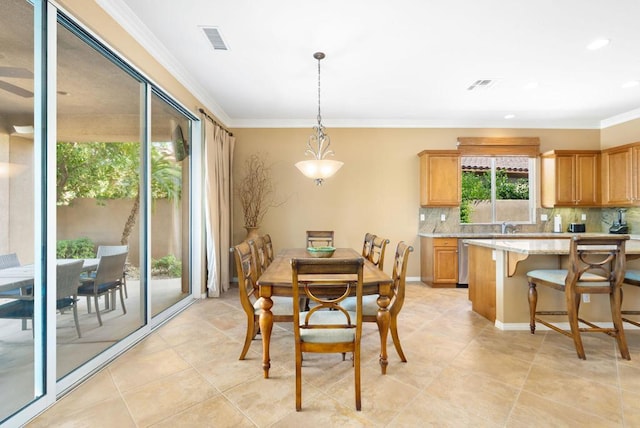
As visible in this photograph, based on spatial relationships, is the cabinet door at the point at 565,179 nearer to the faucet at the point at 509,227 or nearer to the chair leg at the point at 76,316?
the faucet at the point at 509,227

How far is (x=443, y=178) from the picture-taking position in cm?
478

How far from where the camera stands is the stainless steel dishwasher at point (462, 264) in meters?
4.52

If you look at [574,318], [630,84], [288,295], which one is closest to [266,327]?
[288,295]

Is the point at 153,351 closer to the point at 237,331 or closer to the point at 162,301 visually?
the point at 237,331

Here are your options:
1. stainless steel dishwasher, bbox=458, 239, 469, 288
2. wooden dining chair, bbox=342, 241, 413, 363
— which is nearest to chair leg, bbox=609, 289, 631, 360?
wooden dining chair, bbox=342, 241, 413, 363

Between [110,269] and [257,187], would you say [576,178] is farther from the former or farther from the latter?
[110,269]

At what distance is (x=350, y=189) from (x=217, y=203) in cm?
218

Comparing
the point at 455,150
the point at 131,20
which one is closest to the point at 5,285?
the point at 131,20

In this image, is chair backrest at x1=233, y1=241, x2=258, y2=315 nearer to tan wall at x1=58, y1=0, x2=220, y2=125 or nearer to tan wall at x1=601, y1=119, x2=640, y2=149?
tan wall at x1=58, y1=0, x2=220, y2=125

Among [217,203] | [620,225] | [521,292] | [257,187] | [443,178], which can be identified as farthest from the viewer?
[257,187]

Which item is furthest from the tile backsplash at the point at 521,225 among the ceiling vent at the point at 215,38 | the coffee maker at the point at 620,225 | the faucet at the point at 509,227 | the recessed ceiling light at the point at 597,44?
the ceiling vent at the point at 215,38

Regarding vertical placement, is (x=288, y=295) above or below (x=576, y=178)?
below

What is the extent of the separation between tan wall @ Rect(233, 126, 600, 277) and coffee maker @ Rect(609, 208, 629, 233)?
2.55 metres

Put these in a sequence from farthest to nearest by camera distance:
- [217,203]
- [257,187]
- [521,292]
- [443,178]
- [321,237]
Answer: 1. [257,187]
2. [443,178]
3. [217,203]
4. [321,237]
5. [521,292]
